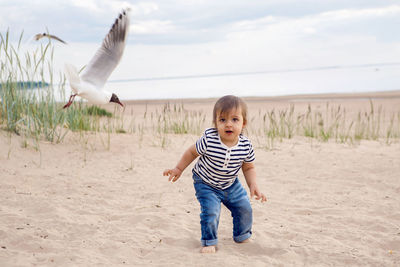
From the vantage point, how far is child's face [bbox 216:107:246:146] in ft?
9.21

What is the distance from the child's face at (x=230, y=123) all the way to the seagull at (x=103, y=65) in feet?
7.62

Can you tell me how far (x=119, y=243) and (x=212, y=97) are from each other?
16.1 m

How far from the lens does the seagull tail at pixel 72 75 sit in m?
4.56

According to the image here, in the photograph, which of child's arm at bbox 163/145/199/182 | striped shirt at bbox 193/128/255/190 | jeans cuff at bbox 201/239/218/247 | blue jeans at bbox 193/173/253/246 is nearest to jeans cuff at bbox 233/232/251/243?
blue jeans at bbox 193/173/253/246

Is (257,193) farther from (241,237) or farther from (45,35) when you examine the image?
(45,35)

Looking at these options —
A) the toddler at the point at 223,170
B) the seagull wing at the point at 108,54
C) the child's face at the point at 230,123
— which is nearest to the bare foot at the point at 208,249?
the toddler at the point at 223,170

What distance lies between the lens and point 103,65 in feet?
16.1

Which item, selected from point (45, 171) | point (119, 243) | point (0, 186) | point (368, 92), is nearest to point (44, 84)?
point (45, 171)

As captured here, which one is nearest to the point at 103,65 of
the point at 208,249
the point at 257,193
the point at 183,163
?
the point at 183,163

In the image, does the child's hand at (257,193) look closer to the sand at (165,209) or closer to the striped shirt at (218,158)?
the striped shirt at (218,158)

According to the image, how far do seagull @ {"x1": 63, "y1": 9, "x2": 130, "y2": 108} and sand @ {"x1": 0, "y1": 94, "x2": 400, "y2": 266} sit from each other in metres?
0.74

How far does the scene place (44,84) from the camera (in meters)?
5.56

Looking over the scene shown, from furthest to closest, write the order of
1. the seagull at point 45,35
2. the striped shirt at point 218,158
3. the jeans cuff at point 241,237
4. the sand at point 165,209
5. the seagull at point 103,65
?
1. the seagull at point 45,35
2. the seagull at point 103,65
3. the jeans cuff at point 241,237
4. the striped shirt at point 218,158
5. the sand at point 165,209

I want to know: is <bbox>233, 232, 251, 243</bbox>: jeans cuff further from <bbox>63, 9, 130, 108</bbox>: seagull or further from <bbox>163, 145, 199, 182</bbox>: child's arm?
<bbox>63, 9, 130, 108</bbox>: seagull
